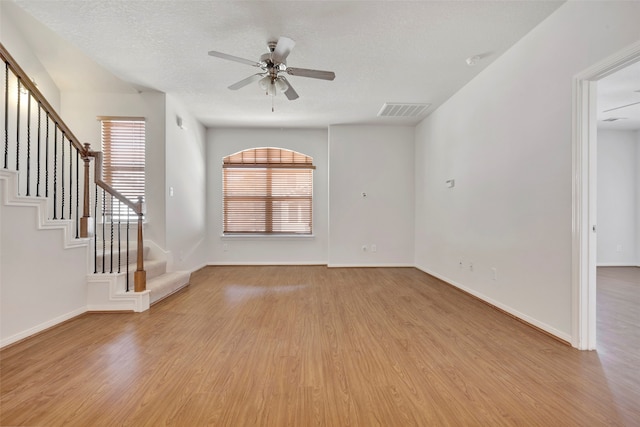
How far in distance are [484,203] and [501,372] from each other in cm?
212

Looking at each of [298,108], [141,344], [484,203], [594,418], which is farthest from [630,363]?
[298,108]

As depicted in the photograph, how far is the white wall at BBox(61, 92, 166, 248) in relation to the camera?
13.9 ft

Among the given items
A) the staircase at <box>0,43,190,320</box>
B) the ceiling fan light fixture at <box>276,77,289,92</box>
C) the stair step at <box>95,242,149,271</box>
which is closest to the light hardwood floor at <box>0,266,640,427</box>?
the staircase at <box>0,43,190,320</box>

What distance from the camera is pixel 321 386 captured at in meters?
1.76

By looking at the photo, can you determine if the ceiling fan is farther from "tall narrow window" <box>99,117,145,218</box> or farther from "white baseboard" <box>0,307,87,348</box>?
"white baseboard" <box>0,307,87,348</box>

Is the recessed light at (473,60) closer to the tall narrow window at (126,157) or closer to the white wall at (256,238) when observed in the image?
the white wall at (256,238)

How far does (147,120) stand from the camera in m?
4.27

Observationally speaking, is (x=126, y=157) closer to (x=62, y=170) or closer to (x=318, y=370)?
(x=62, y=170)

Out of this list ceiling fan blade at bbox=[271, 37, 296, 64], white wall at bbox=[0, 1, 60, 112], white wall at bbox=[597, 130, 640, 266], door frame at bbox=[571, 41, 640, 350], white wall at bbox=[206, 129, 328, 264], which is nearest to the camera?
door frame at bbox=[571, 41, 640, 350]

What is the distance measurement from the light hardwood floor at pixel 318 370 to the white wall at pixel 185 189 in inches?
62.1

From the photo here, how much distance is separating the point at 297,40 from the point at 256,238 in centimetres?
394

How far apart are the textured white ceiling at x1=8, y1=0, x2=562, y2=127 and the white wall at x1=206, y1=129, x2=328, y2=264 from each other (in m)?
1.65

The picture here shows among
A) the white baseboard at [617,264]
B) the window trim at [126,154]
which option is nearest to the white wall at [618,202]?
the white baseboard at [617,264]

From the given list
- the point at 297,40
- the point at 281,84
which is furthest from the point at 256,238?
the point at 297,40
